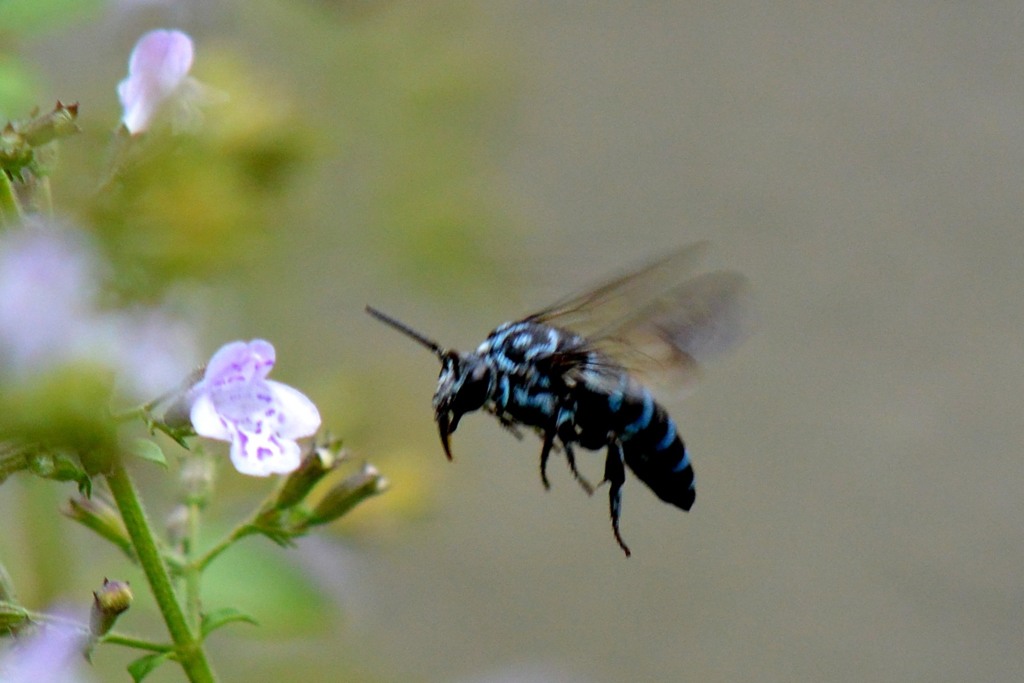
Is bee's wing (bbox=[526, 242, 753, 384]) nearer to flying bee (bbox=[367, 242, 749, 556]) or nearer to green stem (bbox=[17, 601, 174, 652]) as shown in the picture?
flying bee (bbox=[367, 242, 749, 556])

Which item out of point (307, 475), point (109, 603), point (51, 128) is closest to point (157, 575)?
point (109, 603)

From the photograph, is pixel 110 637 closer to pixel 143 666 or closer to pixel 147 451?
pixel 143 666

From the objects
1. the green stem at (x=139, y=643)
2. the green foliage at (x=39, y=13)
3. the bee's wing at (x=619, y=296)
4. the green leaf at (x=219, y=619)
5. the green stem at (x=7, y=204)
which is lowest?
the green stem at (x=139, y=643)

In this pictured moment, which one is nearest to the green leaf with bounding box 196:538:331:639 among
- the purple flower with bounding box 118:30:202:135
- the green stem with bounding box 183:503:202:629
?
the green stem with bounding box 183:503:202:629

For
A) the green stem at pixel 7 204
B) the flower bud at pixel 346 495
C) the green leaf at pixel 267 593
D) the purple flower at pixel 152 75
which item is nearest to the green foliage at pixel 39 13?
the purple flower at pixel 152 75

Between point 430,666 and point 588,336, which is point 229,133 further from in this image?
point 430,666

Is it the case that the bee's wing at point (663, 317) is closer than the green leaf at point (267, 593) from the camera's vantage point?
Yes

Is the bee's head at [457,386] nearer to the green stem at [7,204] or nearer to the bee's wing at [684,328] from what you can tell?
the bee's wing at [684,328]
